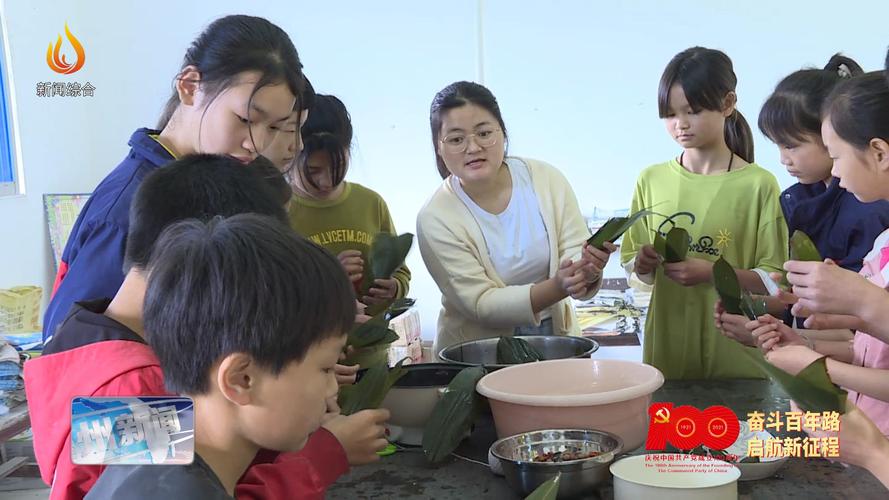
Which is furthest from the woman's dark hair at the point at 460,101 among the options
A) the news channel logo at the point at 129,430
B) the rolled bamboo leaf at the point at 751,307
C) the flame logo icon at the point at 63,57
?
the flame logo icon at the point at 63,57

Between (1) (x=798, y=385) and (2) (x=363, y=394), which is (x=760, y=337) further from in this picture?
(2) (x=363, y=394)

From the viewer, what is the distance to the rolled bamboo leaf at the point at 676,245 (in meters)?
1.97

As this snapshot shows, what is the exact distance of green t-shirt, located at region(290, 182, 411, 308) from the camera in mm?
2176

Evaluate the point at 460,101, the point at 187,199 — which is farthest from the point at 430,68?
the point at 187,199

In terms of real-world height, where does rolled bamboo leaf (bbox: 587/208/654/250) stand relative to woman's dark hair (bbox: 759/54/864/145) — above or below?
below

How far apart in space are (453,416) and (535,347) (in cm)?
37

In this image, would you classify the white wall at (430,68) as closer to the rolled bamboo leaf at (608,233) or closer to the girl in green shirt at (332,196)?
the girl in green shirt at (332,196)

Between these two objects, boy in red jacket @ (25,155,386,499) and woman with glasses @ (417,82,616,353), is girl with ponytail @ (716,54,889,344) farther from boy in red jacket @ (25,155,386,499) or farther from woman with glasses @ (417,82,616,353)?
boy in red jacket @ (25,155,386,499)

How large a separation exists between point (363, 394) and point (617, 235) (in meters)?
0.83

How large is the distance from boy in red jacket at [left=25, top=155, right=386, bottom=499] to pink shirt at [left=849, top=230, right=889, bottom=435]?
1061 millimetres

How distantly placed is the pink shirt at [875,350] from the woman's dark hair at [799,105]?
0.41 m

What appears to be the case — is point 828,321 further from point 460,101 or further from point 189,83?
point 189,83

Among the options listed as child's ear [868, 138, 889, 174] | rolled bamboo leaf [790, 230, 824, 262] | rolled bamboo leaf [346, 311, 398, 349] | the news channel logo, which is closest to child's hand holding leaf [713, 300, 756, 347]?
rolled bamboo leaf [790, 230, 824, 262]

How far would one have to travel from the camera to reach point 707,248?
2.15 metres
